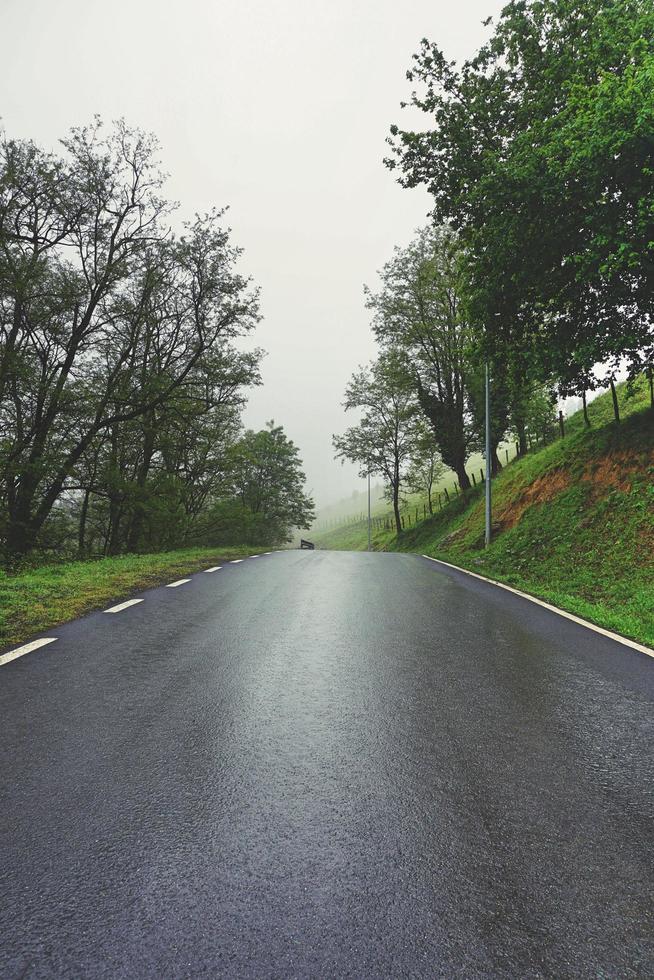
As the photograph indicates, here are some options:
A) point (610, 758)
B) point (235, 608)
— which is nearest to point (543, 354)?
point (235, 608)

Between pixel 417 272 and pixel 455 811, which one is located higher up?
pixel 417 272

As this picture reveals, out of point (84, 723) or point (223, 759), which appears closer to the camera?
point (223, 759)

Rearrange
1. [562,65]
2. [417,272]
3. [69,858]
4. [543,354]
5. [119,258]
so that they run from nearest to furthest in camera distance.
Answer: [69,858] → [562,65] → [543,354] → [119,258] → [417,272]

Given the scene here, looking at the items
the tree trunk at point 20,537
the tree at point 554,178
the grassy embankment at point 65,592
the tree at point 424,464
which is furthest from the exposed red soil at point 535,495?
the tree trunk at point 20,537

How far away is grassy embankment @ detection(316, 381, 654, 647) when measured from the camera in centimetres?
874

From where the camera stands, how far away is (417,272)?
25.9m

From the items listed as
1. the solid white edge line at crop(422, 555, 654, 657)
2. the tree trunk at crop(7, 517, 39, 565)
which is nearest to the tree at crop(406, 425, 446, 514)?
the solid white edge line at crop(422, 555, 654, 657)

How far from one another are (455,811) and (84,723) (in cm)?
236

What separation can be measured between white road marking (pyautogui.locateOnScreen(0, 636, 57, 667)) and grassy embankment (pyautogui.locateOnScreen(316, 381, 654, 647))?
6.66 m

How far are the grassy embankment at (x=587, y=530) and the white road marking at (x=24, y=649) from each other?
262 inches

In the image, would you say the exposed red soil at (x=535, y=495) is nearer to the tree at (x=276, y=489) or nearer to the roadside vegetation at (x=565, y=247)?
the roadside vegetation at (x=565, y=247)

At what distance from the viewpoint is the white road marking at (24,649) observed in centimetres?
457

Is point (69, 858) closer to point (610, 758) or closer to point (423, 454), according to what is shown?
point (610, 758)

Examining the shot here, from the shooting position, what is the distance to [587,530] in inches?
484
